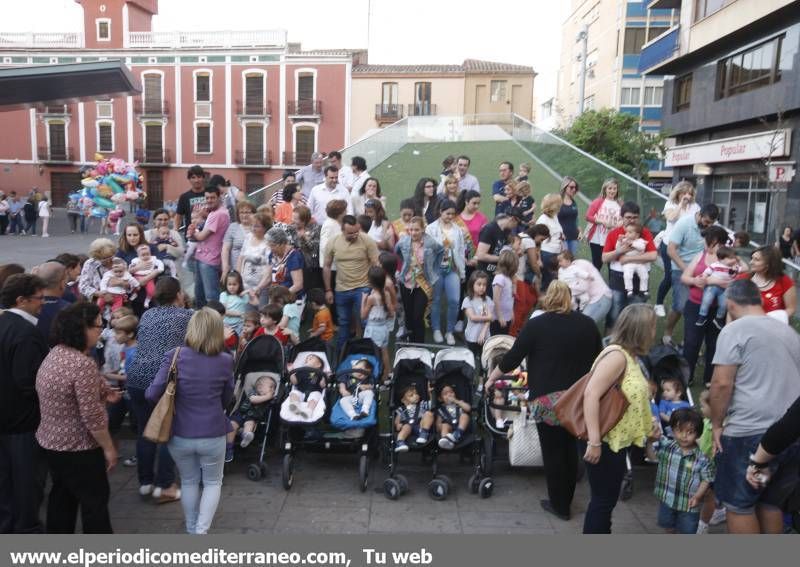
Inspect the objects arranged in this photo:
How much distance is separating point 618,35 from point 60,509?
48.0m

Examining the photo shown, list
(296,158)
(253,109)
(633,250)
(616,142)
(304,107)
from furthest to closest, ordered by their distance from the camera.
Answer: (296,158), (253,109), (304,107), (616,142), (633,250)

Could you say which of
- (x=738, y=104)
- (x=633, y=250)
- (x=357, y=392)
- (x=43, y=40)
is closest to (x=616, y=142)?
(x=738, y=104)

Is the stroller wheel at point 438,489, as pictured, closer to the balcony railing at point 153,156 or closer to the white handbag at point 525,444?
the white handbag at point 525,444

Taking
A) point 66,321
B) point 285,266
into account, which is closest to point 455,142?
point 285,266

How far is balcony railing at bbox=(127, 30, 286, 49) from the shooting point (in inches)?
1720

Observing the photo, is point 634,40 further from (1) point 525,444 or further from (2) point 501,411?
(1) point 525,444

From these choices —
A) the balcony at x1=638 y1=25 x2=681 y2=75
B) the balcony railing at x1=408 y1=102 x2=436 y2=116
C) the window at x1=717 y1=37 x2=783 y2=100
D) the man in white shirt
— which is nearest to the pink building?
the balcony railing at x1=408 y1=102 x2=436 y2=116

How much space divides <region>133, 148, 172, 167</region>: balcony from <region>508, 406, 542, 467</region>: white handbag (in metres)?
44.3

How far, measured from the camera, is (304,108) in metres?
44.0

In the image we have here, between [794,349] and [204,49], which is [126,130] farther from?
[794,349]

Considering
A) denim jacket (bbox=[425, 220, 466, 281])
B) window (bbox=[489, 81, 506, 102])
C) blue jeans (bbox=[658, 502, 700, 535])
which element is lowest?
blue jeans (bbox=[658, 502, 700, 535])

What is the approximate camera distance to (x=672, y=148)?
96.7 ft

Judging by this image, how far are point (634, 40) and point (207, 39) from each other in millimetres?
29309

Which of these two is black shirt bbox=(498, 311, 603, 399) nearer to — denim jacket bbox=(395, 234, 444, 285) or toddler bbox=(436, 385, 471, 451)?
toddler bbox=(436, 385, 471, 451)
